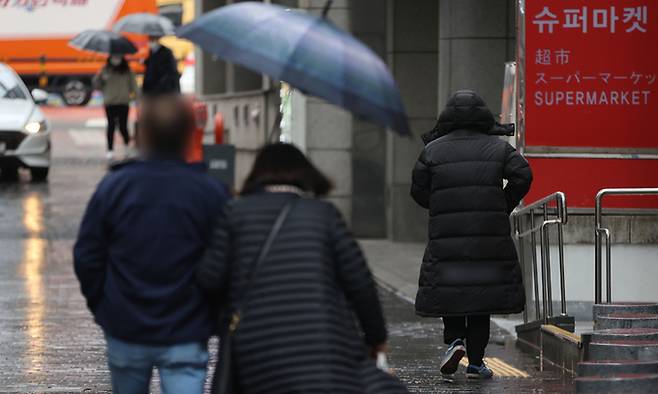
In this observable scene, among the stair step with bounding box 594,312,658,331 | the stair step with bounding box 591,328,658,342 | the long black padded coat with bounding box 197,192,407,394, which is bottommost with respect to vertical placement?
the stair step with bounding box 591,328,658,342

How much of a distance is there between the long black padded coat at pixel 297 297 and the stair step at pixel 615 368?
4205 millimetres

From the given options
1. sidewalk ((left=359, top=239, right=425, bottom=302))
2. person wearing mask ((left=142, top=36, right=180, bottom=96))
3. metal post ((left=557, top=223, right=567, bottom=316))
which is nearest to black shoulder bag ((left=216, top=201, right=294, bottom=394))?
metal post ((left=557, top=223, right=567, bottom=316))

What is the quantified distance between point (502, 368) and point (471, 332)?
89 cm

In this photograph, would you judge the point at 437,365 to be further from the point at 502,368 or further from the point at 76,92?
the point at 76,92

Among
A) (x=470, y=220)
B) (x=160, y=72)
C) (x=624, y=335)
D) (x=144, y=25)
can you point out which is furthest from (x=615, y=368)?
(x=144, y=25)

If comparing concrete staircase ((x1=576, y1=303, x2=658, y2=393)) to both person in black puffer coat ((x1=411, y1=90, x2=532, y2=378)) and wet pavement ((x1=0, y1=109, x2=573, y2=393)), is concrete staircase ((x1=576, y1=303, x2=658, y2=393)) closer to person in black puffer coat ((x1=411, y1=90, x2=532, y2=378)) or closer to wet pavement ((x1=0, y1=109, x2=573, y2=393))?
wet pavement ((x1=0, y1=109, x2=573, y2=393))

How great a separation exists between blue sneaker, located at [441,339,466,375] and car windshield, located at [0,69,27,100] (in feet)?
50.6

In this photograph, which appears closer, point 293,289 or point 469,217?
point 293,289

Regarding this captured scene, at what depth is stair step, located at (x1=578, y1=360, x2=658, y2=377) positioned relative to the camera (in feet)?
31.2

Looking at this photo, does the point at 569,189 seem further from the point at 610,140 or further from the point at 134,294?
the point at 134,294

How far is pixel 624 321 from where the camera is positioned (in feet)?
34.1

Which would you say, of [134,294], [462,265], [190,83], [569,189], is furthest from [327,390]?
[190,83]

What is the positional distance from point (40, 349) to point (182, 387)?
5694 millimetres

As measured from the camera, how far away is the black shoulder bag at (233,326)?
17.6 feet
